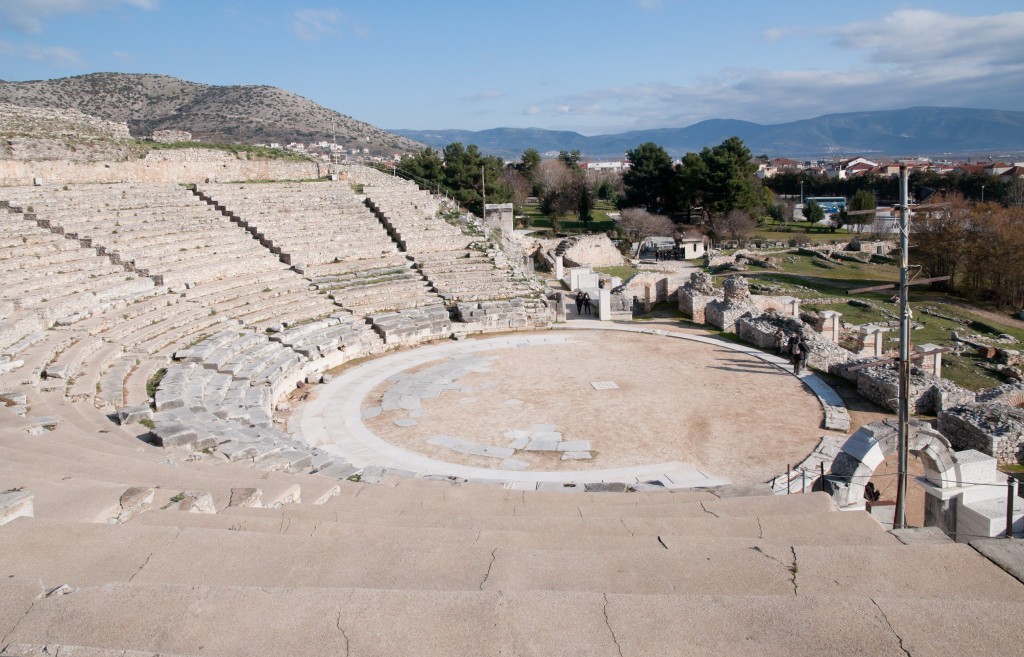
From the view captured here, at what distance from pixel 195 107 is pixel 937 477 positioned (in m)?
68.8

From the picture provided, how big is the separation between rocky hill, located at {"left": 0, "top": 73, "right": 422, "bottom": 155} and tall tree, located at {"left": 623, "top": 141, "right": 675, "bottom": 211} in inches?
1174

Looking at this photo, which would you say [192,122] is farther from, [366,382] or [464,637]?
[464,637]

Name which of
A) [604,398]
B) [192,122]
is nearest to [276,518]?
[604,398]

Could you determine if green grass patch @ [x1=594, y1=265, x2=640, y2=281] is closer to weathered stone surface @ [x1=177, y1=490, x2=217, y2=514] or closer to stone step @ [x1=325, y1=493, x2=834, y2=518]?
stone step @ [x1=325, y1=493, x2=834, y2=518]

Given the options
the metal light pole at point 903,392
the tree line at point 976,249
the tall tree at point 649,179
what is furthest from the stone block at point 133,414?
the tall tree at point 649,179

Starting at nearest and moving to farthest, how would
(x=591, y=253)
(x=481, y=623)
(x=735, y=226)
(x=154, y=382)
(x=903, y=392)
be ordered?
(x=481, y=623) < (x=903, y=392) < (x=154, y=382) < (x=591, y=253) < (x=735, y=226)

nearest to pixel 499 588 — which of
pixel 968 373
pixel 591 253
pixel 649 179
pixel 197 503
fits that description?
pixel 197 503

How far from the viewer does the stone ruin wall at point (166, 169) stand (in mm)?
21828

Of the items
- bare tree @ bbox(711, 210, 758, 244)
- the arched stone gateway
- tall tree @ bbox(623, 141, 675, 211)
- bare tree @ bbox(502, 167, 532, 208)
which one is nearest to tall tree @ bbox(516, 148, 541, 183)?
bare tree @ bbox(502, 167, 532, 208)

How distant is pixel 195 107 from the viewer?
207ft

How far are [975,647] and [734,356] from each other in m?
14.9

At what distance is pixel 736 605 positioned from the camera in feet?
11.5

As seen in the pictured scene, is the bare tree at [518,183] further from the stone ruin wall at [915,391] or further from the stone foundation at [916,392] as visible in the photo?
the stone foundation at [916,392]

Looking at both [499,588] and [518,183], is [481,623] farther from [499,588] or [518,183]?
[518,183]
